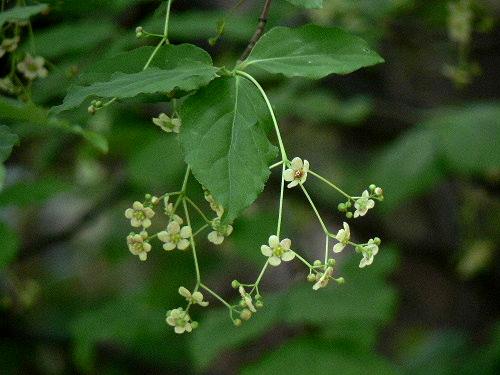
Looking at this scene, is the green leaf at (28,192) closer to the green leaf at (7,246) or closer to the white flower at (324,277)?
the green leaf at (7,246)

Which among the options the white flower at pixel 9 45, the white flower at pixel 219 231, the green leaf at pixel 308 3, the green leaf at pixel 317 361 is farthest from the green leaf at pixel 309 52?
the green leaf at pixel 317 361

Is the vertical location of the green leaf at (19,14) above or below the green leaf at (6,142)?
above

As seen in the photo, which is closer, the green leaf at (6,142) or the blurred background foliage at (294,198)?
the green leaf at (6,142)

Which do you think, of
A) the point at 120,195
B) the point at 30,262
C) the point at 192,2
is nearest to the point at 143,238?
the point at 120,195

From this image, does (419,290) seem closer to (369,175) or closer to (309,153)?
(309,153)

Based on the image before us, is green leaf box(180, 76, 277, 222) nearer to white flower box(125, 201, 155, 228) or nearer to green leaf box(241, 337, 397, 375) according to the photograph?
white flower box(125, 201, 155, 228)

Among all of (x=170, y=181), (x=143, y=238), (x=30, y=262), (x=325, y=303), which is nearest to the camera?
(x=143, y=238)

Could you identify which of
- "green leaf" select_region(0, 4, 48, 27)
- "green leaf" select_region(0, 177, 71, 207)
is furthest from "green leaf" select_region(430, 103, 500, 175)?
"green leaf" select_region(0, 4, 48, 27)
